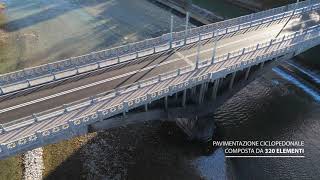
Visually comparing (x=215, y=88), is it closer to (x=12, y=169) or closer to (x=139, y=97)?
(x=139, y=97)

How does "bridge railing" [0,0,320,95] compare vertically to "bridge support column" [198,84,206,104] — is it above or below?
above

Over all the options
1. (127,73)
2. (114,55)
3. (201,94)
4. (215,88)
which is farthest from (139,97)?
(215,88)

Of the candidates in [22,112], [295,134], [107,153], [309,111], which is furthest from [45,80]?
[309,111]

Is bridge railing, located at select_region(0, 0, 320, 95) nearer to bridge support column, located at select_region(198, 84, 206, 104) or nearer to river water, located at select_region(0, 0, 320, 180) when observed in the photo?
bridge support column, located at select_region(198, 84, 206, 104)

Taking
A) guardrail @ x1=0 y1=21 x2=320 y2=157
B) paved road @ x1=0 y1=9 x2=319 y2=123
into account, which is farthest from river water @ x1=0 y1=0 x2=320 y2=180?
paved road @ x1=0 y1=9 x2=319 y2=123

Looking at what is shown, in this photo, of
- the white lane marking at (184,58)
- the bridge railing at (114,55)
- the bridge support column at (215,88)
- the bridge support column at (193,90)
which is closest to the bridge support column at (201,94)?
the bridge support column at (193,90)

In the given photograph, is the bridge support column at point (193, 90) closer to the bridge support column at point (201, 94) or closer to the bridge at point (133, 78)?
the bridge at point (133, 78)
